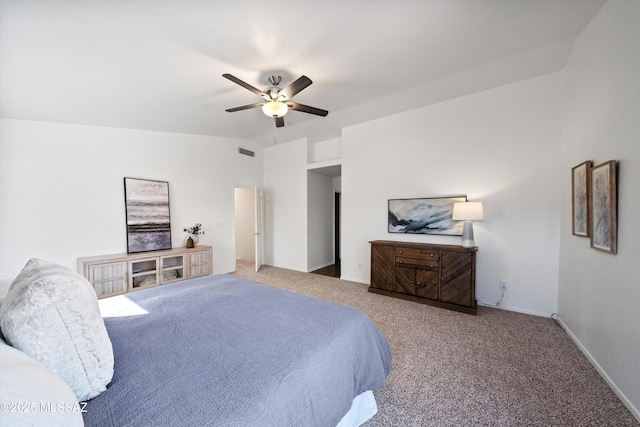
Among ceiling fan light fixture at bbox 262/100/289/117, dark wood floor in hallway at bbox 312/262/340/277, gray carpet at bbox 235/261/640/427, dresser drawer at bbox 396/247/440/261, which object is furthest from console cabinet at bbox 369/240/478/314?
ceiling fan light fixture at bbox 262/100/289/117

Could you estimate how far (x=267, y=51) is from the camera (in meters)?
2.52

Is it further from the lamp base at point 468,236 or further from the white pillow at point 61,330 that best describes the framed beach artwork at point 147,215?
the lamp base at point 468,236

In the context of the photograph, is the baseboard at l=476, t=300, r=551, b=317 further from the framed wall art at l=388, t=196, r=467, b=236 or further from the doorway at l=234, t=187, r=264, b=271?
the doorway at l=234, t=187, r=264, b=271

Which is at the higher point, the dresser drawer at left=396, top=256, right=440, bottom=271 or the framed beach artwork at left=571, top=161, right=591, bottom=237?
the framed beach artwork at left=571, top=161, right=591, bottom=237

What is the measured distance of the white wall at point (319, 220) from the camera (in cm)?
540

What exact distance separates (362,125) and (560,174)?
9.54 ft

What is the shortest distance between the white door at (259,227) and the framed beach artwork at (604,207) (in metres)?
5.06

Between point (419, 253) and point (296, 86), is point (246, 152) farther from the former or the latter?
point (419, 253)

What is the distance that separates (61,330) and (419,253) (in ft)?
11.6

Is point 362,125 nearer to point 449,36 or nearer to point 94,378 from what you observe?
point 449,36

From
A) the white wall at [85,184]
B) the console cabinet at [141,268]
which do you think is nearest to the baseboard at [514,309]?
the console cabinet at [141,268]

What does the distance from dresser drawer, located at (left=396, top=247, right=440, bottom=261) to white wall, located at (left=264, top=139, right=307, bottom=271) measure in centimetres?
231

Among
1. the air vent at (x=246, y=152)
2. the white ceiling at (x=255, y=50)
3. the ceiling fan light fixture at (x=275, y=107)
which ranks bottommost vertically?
the ceiling fan light fixture at (x=275, y=107)

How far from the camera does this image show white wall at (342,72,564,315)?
3021 mm
